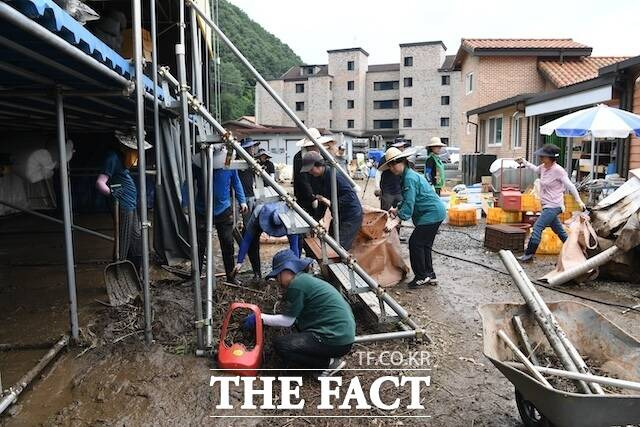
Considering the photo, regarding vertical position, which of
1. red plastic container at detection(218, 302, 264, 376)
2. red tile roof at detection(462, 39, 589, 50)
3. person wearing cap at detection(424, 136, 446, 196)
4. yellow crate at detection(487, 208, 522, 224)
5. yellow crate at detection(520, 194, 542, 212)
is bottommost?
red plastic container at detection(218, 302, 264, 376)

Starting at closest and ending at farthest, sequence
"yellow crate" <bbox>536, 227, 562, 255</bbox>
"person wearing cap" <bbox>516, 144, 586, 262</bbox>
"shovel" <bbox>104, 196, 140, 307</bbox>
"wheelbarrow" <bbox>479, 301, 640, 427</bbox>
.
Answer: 1. "wheelbarrow" <bbox>479, 301, 640, 427</bbox>
2. "shovel" <bbox>104, 196, 140, 307</bbox>
3. "person wearing cap" <bbox>516, 144, 586, 262</bbox>
4. "yellow crate" <bbox>536, 227, 562, 255</bbox>

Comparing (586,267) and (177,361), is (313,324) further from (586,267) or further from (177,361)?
(586,267)

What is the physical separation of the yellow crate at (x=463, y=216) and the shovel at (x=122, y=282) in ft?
24.0

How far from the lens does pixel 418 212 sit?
233 inches

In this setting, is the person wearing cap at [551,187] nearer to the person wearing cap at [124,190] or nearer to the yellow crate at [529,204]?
the yellow crate at [529,204]

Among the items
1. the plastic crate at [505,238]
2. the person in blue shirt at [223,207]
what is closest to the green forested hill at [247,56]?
the plastic crate at [505,238]

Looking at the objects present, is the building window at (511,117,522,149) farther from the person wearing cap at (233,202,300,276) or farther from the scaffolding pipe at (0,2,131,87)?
the scaffolding pipe at (0,2,131,87)

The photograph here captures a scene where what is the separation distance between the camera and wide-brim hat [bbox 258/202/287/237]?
5238mm

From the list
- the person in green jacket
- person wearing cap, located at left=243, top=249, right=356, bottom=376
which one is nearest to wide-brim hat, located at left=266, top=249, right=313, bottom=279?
person wearing cap, located at left=243, top=249, right=356, bottom=376

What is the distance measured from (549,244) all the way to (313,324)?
552cm

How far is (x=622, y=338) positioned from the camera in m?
3.15

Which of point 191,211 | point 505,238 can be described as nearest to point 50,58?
point 191,211

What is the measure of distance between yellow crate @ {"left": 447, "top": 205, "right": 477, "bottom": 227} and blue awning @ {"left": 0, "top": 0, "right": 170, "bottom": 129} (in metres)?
6.98

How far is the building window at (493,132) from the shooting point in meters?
19.8
